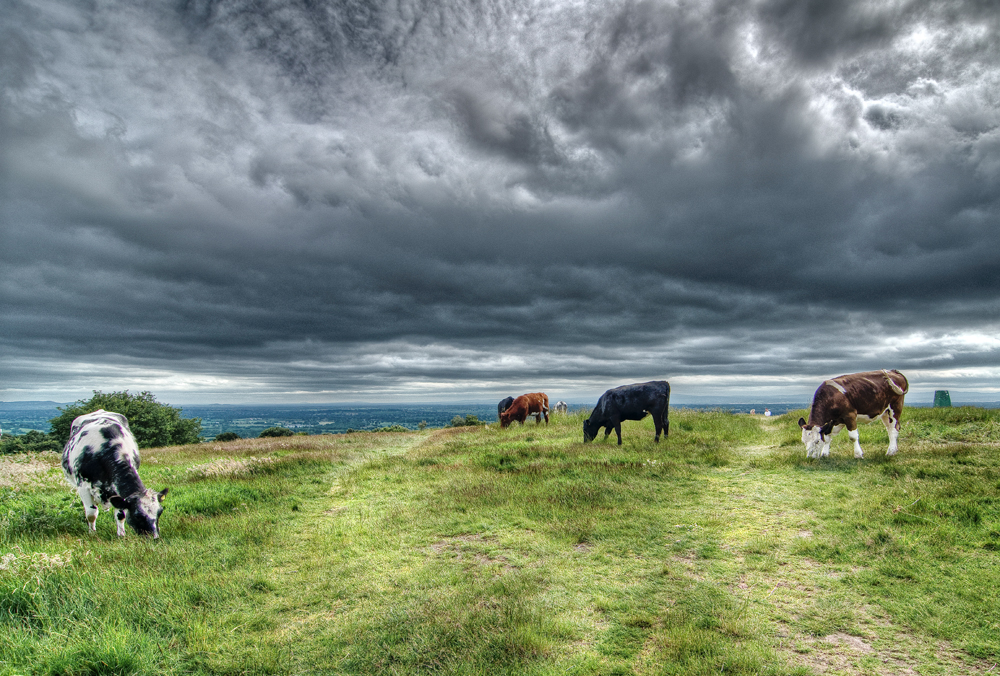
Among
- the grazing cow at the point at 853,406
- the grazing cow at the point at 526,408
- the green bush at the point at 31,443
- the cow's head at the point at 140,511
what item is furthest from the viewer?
the green bush at the point at 31,443

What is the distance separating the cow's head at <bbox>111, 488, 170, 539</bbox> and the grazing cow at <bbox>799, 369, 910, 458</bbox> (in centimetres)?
1824

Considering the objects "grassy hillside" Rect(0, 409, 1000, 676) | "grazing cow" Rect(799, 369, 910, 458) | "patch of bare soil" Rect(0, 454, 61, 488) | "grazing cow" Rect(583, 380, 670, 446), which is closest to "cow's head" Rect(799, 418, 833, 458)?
"grazing cow" Rect(799, 369, 910, 458)

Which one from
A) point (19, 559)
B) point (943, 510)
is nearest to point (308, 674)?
point (19, 559)

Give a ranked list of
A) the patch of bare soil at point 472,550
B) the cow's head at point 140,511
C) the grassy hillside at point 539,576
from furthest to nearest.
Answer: the cow's head at point 140,511, the patch of bare soil at point 472,550, the grassy hillside at point 539,576

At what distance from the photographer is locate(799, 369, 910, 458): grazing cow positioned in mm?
14539

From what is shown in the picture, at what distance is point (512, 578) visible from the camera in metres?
6.96


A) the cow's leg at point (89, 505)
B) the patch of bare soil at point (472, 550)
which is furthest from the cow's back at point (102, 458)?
the patch of bare soil at point (472, 550)

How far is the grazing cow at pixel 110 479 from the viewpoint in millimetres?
9695

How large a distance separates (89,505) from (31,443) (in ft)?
157

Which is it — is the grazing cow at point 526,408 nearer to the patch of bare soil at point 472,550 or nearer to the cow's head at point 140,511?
the patch of bare soil at point 472,550

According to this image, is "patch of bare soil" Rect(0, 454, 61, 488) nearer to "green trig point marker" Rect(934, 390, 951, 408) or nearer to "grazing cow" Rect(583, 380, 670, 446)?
"grazing cow" Rect(583, 380, 670, 446)

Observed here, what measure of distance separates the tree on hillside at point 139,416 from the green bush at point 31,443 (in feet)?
2.69

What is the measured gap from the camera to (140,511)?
9648 millimetres

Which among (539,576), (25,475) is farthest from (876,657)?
(25,475)
